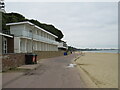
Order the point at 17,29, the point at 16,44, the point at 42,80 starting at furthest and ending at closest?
1. the point at 17,29
2. the point at 16,44
3. the point at 42,80

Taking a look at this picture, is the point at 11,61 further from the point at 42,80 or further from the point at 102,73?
the point at 102,73

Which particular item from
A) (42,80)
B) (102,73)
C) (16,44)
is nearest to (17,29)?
(16,44)

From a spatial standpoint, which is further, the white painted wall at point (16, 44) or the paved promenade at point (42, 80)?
the white painted wall at point (16, 44)

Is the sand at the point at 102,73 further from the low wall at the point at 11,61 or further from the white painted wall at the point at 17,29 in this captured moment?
the white painted wall at the point at 17,29

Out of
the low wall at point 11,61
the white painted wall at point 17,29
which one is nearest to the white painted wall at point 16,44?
the white painted wall at point 17,29

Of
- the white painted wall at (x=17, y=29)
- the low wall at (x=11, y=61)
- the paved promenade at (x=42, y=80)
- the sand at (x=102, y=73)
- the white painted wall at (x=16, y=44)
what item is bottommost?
the sand at (x=102, y=73)

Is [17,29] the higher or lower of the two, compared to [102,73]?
higher

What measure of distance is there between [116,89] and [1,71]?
947 centimetres

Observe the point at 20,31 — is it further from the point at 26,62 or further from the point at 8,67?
the point at 8,67

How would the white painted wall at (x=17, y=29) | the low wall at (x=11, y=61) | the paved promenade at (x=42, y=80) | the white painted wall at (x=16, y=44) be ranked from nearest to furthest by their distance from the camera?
the paved promenade at (x=42, y=80) → the low wall at (x=11, y=61) → the white painted wall at (x=16, y=44) → the white painted wall at (x=17, y=29)

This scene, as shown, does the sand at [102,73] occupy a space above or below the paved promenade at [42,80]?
below

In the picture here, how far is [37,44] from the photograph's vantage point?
1594 inches

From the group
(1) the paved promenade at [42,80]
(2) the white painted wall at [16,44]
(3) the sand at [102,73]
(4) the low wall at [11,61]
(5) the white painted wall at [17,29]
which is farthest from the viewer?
(5) the white painted wall at [17,29]

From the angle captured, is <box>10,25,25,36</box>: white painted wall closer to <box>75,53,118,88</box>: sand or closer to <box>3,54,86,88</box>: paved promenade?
<box>75,53,118,88</box>: sand
